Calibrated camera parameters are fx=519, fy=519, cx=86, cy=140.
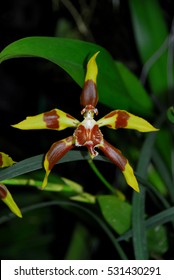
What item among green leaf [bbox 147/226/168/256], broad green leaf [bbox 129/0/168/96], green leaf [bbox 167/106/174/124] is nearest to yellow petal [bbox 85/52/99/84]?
green leaf [bbox 167/106/174/124]

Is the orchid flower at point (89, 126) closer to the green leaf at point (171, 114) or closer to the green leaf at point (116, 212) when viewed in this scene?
the green leaf at point (171, 114)

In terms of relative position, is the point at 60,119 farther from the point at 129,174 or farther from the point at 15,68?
the point at 15,68

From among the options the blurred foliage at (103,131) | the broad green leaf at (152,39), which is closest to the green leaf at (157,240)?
the blurred foliage at (103,131)

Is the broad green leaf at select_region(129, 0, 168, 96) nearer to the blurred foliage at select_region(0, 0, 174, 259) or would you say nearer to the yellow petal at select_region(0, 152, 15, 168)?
the blurred foliage at select_region(0, 0, 174, 259)

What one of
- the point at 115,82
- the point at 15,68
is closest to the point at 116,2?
the point at 15,68

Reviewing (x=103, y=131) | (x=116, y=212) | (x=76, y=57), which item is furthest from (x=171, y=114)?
(x=103, y=131)
